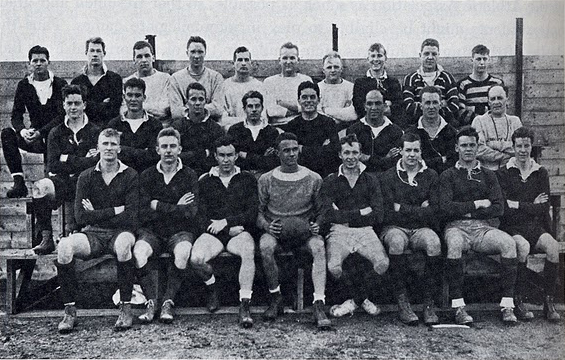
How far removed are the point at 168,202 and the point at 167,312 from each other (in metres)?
0.91

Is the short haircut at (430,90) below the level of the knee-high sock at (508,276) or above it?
above

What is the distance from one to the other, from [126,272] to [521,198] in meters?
3.38

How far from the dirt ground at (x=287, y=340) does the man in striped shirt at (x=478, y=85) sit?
2.22 metres

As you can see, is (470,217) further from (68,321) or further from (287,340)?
(68,321)

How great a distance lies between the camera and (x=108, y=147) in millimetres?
4980

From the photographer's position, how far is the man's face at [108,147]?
4.98 metres

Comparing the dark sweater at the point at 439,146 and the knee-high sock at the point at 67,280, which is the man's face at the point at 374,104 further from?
the knee-high sock at the point at 67,280

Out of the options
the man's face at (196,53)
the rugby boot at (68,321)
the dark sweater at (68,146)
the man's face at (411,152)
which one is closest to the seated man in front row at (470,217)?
the man's face at (411,152)

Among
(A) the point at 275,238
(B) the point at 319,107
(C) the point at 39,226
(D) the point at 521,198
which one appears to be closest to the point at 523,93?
(D) the point at 521,198

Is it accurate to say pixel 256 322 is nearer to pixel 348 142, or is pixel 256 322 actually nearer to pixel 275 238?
pixel 275 238

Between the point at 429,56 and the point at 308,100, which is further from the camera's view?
the point at 429,56

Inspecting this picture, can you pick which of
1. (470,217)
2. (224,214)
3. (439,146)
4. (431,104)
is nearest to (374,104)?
(431,104)

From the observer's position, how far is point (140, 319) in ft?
15.8

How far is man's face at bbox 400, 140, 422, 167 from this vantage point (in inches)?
203
